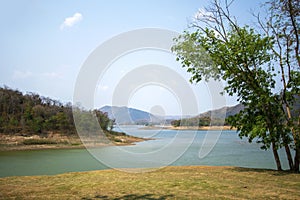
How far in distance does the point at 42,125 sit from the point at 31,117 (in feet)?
15.4

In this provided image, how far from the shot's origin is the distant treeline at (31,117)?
52.0 metres

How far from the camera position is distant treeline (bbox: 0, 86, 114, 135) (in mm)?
52000

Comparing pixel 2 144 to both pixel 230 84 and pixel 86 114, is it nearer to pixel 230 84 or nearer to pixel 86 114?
pixel 86 114

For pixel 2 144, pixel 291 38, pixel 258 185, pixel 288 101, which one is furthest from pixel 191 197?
pixel 2 144

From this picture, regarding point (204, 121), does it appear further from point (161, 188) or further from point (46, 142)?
point (46, 142)

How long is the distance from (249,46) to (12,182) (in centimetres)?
962

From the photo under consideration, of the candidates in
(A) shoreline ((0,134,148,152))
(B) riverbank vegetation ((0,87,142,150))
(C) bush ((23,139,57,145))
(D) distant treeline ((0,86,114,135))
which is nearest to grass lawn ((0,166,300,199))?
(B) riverbank vegetation ((0,87,142,150))

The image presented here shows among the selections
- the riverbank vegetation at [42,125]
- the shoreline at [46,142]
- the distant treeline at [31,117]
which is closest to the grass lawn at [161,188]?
the riverbank vegetation at [42,125]

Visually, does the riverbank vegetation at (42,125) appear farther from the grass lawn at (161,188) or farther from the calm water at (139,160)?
the grass lawn at (161,188)

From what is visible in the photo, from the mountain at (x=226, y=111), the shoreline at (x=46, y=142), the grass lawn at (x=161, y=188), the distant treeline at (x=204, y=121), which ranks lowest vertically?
the shoreline at (x=46, y=142)

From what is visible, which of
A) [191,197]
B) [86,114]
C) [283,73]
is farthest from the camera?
[86,114]

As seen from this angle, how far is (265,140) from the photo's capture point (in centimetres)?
982

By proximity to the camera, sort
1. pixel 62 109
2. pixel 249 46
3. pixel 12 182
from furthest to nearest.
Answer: pixel 62 109, pixel 249 46, pixel 12 182

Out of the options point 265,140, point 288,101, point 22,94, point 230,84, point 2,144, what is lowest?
point 2,144
